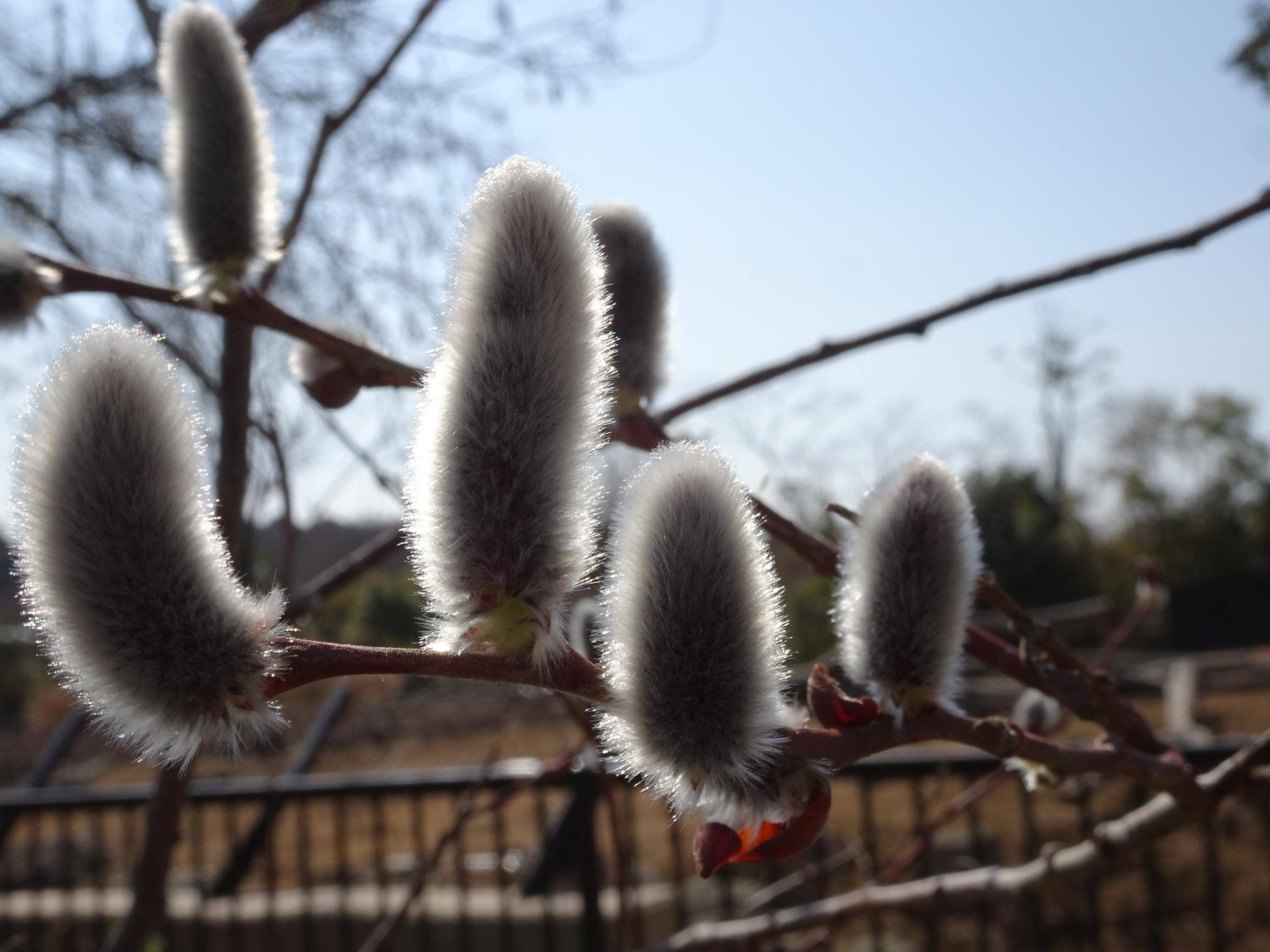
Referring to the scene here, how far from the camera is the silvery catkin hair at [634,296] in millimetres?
1018

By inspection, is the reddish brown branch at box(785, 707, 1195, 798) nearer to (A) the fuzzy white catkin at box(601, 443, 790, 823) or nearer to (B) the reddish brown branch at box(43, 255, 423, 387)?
(A) the fuzzy white catkin at box(601, 443, 790, 823)

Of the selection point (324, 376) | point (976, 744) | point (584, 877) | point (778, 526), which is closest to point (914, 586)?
point (976, 744)

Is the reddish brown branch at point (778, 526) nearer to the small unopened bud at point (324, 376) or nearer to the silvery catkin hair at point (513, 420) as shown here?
the small unopened bud at point (324, 376)

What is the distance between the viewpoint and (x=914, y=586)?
2.42 feet

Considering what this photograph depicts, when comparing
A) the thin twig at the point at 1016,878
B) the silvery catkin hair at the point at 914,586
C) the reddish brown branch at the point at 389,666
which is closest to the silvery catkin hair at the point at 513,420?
the reddish brown branch at the point at 389,666

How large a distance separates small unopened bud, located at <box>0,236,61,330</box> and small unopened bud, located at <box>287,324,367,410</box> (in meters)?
0.25

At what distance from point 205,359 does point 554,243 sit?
2.81 metres

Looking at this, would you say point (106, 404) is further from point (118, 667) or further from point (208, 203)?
point (208, 203)

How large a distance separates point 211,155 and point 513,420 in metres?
0.77

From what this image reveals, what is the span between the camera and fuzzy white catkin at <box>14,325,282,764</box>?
1.64 ft

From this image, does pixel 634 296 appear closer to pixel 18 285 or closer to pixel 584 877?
pixel 18 285

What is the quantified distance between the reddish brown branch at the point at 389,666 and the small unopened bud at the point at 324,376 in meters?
0.47

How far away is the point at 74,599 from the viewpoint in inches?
20.1

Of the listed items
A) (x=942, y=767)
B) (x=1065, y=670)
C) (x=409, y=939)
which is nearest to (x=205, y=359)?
(x=409, y=939)
